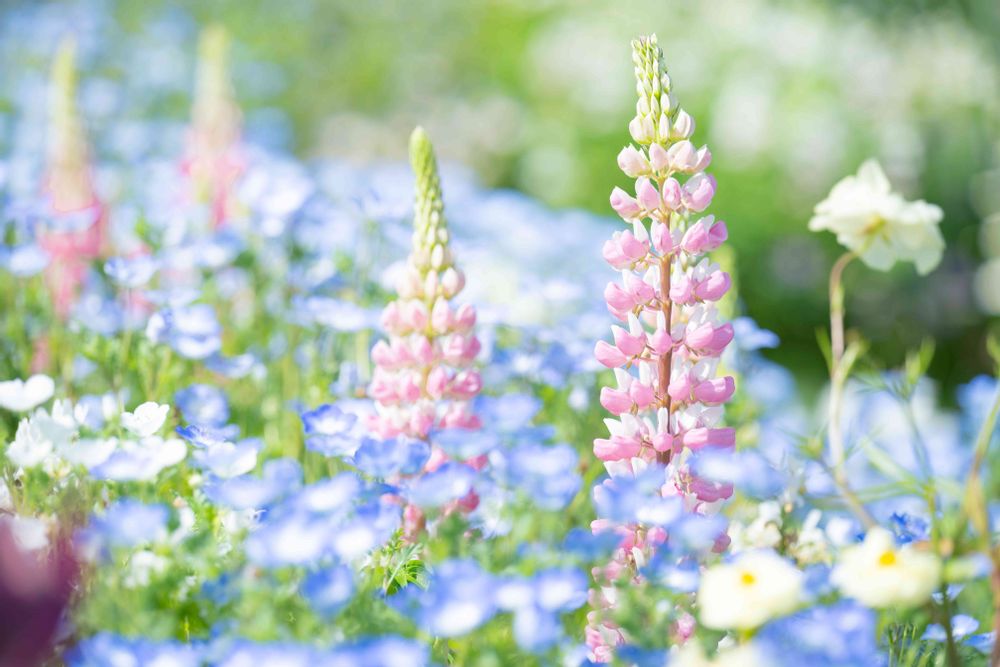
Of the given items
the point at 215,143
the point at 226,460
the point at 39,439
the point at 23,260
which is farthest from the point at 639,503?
the point at 215,143

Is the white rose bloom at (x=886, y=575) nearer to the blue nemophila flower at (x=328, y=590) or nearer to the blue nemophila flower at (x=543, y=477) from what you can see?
the blue nemophila flower at (x=543, y=477)

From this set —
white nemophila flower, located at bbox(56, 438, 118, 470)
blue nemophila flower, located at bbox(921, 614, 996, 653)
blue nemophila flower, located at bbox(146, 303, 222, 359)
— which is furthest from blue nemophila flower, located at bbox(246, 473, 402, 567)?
blue nemophila flower, located at bbox(921, 614, 996, 653)

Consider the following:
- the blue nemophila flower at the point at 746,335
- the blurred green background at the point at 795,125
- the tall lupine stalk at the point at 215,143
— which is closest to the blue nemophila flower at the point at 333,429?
the blue nemophila flower at the point at 746,335

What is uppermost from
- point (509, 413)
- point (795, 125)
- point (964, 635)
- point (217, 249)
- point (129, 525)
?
point (795, 125)

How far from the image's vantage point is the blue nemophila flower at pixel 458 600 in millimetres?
1126

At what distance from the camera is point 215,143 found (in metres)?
3.27

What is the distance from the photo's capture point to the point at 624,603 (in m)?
1.19

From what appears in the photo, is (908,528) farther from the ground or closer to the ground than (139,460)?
closer to the ground

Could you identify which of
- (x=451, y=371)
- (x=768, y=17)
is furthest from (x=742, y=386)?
(x=768, y=17)

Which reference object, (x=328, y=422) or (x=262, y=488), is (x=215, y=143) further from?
(x=262, y=488)

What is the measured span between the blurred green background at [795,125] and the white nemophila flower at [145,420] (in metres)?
4.15

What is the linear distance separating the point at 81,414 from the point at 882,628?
116 centimetres

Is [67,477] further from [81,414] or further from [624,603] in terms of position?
[624,603]

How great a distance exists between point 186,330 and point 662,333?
104cm
